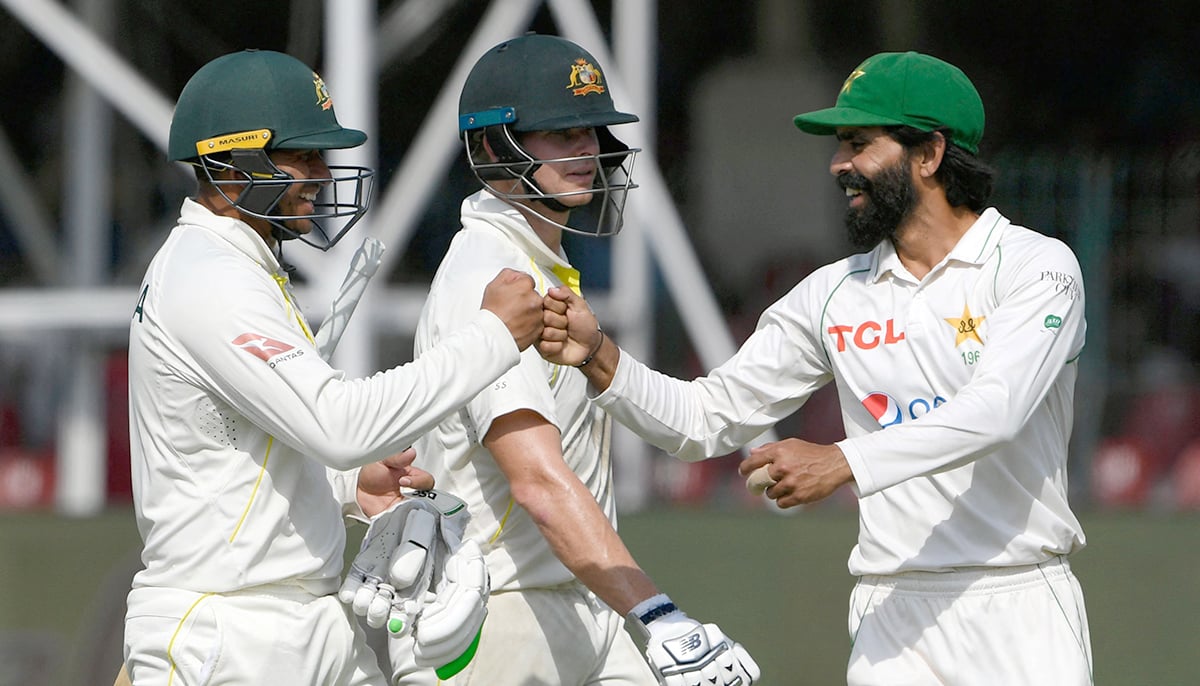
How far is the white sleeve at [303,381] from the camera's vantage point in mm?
3271

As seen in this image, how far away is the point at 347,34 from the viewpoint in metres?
7.34

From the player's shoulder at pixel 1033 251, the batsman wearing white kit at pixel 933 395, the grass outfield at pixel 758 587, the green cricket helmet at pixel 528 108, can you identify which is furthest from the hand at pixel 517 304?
the grass outfield at pixel 758 587

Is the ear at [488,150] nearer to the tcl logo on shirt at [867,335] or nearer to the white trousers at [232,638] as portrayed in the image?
the tcl logo on shirt at [867,335]

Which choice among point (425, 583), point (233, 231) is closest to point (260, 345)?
point (233, 231)

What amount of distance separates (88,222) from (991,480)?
20.6 ft

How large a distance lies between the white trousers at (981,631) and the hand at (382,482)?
3.60 feet

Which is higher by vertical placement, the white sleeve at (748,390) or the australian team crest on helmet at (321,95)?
the australian team crest on helmet at (321,95)

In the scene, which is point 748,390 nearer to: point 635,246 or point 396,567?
point 396,567

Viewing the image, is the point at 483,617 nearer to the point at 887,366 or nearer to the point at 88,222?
the point at 887,366

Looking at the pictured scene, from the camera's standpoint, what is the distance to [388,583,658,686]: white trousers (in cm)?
385

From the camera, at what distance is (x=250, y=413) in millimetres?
3328

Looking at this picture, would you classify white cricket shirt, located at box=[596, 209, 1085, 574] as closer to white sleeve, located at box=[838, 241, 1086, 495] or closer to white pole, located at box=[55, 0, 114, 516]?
white sleeve, located at box=[838, 241, 1086, 495]

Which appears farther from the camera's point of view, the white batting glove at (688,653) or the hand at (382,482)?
the hand at (382,482)

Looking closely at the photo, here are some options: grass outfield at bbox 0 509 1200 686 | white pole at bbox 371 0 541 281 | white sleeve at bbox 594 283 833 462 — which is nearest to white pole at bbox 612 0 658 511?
white pole at bbox 371 0 541 281
